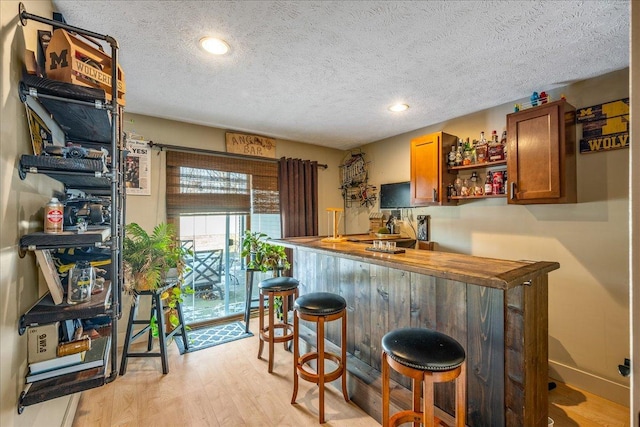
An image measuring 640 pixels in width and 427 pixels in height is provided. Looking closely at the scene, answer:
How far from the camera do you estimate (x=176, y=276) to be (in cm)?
285

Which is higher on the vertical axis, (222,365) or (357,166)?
(357,166)

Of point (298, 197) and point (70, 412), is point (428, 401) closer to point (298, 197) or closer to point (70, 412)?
point (70, 412)

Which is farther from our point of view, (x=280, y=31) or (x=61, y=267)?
(x=280, y=31)

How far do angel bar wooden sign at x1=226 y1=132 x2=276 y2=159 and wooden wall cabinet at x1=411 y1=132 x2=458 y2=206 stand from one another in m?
1.88

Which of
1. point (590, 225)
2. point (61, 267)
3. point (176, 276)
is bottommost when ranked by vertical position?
point (176, 276)

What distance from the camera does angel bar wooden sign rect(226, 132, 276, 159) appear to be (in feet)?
11.9

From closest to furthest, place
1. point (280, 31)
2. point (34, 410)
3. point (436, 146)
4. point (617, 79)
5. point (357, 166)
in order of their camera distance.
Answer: point (34, 410) < point (280, 31) < point (617, 79) < point (436, 146) < point (357, 166)

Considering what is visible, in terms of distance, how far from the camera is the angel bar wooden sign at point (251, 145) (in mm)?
3641

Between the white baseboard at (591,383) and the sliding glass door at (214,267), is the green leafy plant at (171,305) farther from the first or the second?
the white baseboard at (591,383)

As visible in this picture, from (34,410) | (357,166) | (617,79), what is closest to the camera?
(34,410)

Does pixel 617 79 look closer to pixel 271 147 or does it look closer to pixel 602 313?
pixel 602 313

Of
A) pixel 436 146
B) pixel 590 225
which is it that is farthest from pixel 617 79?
pixel 436 146

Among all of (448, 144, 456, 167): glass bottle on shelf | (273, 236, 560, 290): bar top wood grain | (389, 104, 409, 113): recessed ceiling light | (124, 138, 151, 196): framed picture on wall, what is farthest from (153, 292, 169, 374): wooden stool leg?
(448, 144, 456, 167): glass bottle on shelf

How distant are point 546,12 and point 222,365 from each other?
344cm
